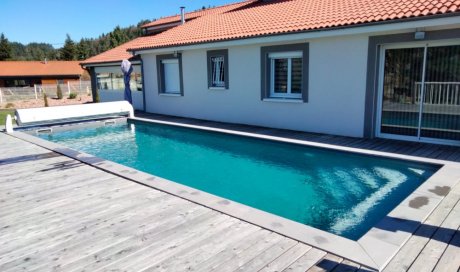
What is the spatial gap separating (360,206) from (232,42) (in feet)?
27.0

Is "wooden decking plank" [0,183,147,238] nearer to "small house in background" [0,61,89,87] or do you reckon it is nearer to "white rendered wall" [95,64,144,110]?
"white rendered wall" [95,64,144,110]

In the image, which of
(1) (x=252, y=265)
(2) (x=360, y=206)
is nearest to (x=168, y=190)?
(1) (x=252, y=265)

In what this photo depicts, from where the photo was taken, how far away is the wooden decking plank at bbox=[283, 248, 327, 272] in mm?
3318

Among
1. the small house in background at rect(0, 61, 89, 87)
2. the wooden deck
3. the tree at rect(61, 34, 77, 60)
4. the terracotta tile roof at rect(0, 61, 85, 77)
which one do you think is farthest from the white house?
the tree at rect(61, 34, 77, 60)

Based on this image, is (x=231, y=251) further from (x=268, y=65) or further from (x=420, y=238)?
(x=268, y=65)

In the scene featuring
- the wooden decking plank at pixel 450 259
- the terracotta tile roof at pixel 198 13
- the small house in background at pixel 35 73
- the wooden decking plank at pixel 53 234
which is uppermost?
the terracotta tile roof at pixel 198 13

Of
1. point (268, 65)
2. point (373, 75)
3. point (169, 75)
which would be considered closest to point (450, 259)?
point (373, 75)

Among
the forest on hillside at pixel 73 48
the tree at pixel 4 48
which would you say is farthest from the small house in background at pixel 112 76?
the tree at pixel 4 48

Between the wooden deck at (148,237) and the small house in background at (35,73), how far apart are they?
49012 millimetres

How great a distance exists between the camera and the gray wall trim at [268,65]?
10.8 meters

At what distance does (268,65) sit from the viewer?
12.0 m

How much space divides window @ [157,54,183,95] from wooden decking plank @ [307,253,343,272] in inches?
513

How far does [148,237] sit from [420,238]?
3.18 meters

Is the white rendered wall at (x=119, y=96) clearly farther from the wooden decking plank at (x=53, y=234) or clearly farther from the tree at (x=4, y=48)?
the tree at (x=4, y=48)
